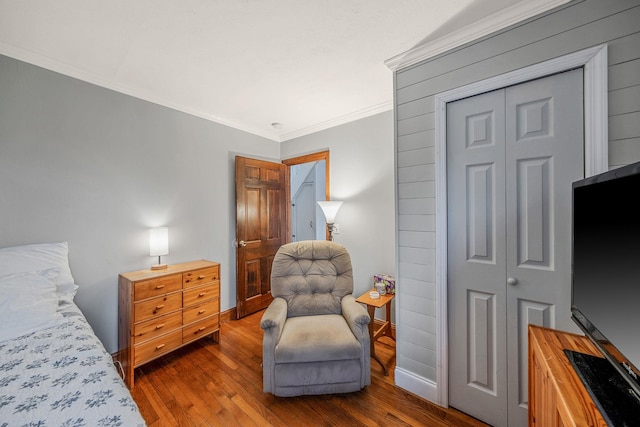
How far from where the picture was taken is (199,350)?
2.32 meters

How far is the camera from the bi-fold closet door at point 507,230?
1.26m

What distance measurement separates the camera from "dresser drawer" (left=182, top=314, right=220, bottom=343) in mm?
2184

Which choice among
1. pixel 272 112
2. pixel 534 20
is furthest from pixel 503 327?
pixel 272 112

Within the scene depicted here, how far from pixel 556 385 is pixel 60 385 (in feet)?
5.69

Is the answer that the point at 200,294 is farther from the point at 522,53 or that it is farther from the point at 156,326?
the point at 522,53

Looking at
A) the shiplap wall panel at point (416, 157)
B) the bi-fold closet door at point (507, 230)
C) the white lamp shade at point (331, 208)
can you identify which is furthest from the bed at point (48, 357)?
the white lamp shade at point (331, 208)

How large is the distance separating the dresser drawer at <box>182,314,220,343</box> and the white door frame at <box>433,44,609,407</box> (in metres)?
2.04

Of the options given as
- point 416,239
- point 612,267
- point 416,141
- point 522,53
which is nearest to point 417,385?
point 416,239

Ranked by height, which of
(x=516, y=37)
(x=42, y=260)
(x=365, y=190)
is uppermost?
(x=516, y=37)

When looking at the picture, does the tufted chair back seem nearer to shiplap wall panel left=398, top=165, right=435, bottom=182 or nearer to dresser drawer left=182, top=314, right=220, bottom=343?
dresser drawer left=182, top=314, right=220, bottom=343

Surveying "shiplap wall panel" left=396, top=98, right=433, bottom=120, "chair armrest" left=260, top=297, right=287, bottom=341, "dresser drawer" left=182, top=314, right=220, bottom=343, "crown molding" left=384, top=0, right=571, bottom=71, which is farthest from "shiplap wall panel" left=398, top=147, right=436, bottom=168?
"dresser drawer" left=182, top=314, right=220, bottom=343

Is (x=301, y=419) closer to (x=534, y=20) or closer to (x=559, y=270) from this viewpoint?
(x=559, y=270)

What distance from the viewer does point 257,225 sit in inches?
125

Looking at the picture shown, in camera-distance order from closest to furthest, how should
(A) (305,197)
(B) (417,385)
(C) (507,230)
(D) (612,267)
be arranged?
(D) (612,267) < (C) (507,230) < (B) (417,385) < (A) (305,197)
